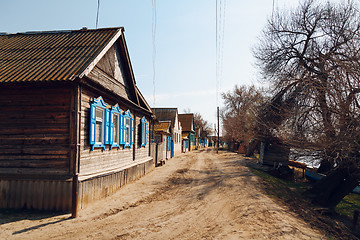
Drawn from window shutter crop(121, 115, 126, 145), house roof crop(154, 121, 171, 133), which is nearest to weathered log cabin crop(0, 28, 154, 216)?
window shutter crop(121, 115, 126, 145)

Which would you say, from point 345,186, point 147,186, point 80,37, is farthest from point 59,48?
point 345,186

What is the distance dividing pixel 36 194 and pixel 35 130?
186cm

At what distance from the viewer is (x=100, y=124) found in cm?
890

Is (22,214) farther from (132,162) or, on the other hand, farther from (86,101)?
(132,162)

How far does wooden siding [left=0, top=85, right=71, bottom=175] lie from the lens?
7.09m

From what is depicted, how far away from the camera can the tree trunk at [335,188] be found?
33.2 feet

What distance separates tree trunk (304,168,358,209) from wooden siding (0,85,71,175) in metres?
10.4

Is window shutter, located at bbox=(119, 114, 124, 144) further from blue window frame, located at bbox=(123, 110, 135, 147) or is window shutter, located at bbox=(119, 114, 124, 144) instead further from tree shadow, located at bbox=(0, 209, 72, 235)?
tree shadow, located at bbox=(0, 209, 72, 235)

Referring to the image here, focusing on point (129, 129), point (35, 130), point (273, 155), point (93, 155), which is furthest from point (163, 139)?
point (35, 130)

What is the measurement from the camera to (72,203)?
6.41 m

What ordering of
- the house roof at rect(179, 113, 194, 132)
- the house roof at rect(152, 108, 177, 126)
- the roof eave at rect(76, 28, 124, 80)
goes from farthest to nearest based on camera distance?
the house roof at rect(179, 113, 194, 132)
the house roof at rect(152, 108, 177, 126)
the roof eave at rect(76, 28, 124, 80)

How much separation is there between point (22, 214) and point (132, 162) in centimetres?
618

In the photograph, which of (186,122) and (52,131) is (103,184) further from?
(186,122)

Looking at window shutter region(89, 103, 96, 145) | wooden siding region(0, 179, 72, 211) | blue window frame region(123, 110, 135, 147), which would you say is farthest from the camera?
blue window frame region(123, 110, 135, 147)
